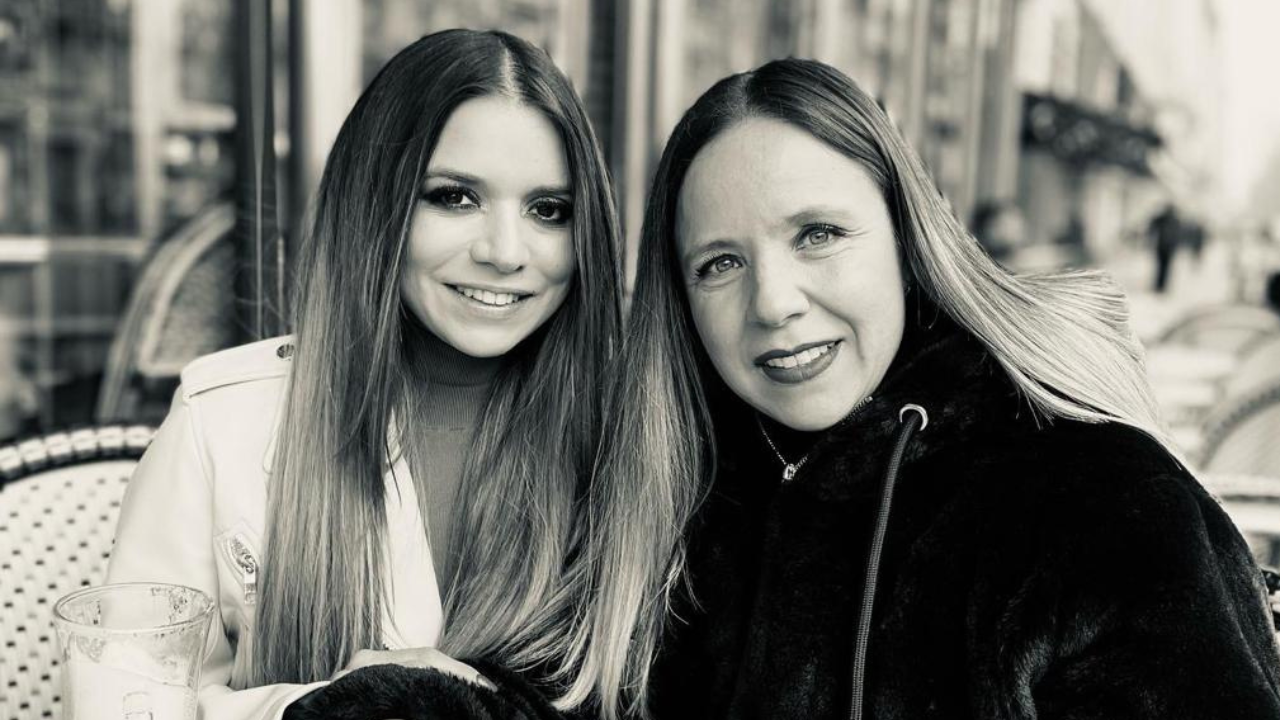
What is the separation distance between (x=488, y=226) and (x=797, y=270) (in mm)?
532

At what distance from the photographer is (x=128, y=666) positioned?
1165mm

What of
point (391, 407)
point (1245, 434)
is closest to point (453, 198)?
point (391, 407)

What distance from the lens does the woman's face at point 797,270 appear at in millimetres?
1510

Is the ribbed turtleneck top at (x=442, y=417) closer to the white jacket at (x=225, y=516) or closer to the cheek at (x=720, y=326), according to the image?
the white jacket at (x=225, y=516)

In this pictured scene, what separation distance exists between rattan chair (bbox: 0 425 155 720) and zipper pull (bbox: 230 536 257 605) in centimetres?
39

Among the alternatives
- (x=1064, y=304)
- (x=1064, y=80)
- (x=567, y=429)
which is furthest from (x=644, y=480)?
(x=1064, y=80)

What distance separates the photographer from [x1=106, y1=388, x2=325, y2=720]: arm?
1728 mm

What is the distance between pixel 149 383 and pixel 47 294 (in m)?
0.88

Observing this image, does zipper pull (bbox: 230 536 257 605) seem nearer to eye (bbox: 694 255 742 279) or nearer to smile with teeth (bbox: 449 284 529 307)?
smile with teeth (bbox: 449 284 529 307)

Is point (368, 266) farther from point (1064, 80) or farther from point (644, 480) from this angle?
point (1064, 80)

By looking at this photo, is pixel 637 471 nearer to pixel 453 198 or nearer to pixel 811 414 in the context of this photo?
pixel 811 414

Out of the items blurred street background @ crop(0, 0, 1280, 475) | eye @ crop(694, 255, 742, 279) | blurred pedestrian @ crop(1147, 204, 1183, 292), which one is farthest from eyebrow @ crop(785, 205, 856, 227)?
blurred pedestrian @ crop(1147, 204, 1183, 292)

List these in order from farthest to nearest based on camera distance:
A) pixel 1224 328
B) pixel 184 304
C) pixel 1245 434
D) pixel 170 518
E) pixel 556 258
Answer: pixel 1224 328 < pixel 184 304 < pixel 1245 434 < pixel 556 258 < pixel 170 518

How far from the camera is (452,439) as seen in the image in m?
2.04
